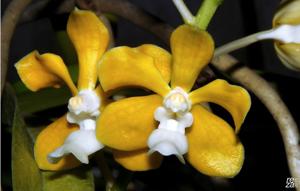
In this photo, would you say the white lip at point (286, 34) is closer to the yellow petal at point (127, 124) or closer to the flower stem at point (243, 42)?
the flower stem at point (243, 42)

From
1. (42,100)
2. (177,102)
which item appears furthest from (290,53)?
(42,100)

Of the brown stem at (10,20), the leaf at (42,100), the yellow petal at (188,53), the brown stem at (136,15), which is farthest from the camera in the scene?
the leaf at (42,100)

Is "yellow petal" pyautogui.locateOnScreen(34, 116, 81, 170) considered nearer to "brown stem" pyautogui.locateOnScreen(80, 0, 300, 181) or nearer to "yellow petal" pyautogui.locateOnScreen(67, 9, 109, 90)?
"yellow petal" pyautogui.locateOnScreen(67, 9, 109, 90)

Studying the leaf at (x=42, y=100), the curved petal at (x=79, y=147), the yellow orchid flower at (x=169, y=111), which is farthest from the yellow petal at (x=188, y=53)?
the leaf at (x=42, y=100)

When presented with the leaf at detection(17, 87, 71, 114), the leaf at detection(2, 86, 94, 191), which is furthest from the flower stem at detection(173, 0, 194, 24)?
the leaf at detection(17, 87, 71, 114)

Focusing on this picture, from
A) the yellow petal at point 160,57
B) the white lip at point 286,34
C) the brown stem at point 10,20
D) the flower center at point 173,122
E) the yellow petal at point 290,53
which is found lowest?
the flower center at point 173,122

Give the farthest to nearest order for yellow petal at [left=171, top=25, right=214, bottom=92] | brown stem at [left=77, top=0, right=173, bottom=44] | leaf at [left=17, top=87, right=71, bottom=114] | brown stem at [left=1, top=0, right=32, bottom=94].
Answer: leaf at [left=17, top=87, right=71, bottom=114]
brown stem at [left=77, top=0, right=173, bottom=44]
brown stem at [left=1, top=0, right=32, bottom=94]
yellow petal at [left=171, top=25, right=214, bottom=92]

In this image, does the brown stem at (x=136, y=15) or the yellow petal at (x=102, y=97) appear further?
the brown stem at (x=136, y=15)

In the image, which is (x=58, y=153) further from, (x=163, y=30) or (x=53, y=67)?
(x=163, y=30)

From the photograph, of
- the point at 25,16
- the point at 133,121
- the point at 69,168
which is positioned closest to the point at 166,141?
the point at 133,121
